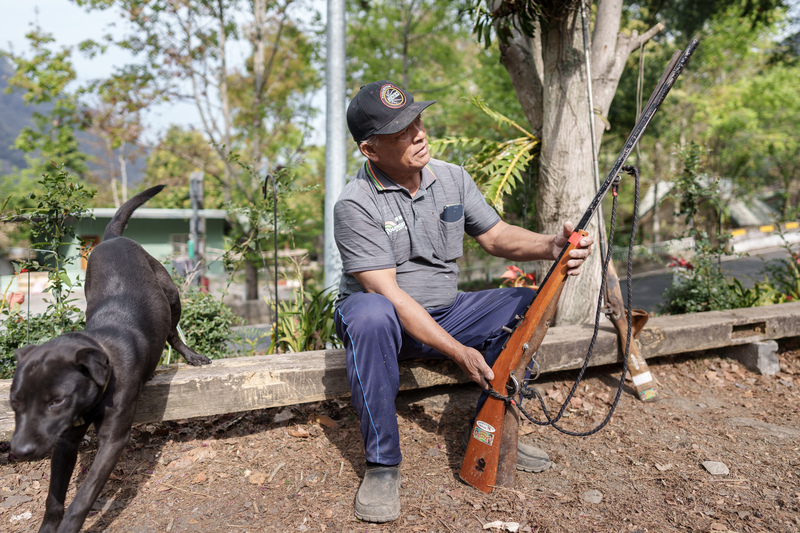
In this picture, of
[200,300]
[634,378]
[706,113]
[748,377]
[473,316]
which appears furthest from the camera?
[706,113]

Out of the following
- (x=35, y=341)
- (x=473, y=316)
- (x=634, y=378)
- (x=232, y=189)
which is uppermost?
(x=232, y=189)

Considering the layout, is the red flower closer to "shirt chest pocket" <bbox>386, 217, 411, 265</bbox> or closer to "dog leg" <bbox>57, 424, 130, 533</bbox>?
"shirt chest pocket" <bbox>386, 217, 411, 265</bbox>

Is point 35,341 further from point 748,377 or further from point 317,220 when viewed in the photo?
point 317,220

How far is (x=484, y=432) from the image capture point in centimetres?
231

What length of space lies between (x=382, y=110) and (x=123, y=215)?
5.23 feet

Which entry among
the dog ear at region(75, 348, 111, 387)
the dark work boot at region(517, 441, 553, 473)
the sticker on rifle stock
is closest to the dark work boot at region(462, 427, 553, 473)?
the dark work boot at region(517, 441, 553, 473)

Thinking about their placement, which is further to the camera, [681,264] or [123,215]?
[681,264]

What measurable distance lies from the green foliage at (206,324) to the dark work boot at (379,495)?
1765mm

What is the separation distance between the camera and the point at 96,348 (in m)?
1.76

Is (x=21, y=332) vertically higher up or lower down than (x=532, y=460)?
higher up

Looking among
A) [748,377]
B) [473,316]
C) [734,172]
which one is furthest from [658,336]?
[734,172]

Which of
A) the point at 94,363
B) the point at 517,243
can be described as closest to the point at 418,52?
the point at 517,243

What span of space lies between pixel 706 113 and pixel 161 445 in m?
24.4

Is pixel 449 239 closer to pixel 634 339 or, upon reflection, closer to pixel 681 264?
pixel 634 339
